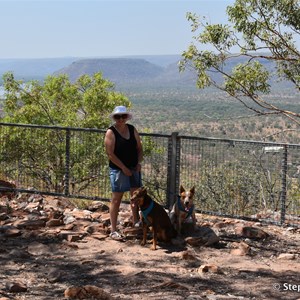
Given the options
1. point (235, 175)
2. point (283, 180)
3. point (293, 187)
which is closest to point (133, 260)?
point (235, 175)

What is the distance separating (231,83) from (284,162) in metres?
9.25

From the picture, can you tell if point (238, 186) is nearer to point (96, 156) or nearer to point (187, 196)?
point (187, 196)

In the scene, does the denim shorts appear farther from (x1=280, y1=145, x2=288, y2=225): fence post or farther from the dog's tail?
(x1=280, y1=145, x2=288, y2=225): fence post

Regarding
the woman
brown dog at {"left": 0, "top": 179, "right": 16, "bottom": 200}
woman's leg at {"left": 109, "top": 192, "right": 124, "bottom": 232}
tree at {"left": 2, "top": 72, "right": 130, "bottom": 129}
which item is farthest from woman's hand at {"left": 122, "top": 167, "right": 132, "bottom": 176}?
tree at {"left": 2, "top": 72, "right": 130, "bottom": 129}

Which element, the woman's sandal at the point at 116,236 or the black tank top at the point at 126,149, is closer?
the black tank top at the point at 126,149

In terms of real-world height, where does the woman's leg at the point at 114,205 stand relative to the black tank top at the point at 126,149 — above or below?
below

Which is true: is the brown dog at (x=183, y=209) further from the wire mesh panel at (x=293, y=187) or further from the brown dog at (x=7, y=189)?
the brown dog at (x=7, y=189)

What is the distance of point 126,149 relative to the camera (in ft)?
27.9

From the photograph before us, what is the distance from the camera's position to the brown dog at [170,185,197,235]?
8.32 m

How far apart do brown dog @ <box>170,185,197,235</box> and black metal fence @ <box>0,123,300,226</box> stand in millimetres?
1051

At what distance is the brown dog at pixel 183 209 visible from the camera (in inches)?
328

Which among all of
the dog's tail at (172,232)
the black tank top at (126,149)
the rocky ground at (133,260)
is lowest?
the rocky ground at (133,260)

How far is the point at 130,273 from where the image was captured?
22.9 ft

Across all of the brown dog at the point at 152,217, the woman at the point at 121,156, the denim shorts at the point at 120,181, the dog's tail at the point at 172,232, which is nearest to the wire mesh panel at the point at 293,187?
the dog's tail at the point at 172,232
